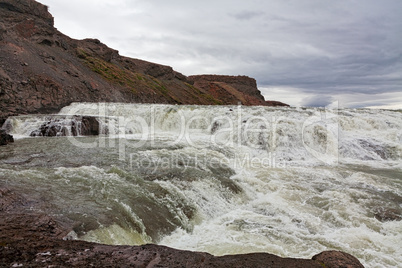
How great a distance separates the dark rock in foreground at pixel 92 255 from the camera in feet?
7.24

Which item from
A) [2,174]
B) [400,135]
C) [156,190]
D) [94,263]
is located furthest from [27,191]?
[400,135]

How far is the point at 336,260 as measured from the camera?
9.04ft

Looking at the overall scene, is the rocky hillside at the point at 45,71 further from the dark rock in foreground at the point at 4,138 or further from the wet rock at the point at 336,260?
the wet rock at the point at 336,260

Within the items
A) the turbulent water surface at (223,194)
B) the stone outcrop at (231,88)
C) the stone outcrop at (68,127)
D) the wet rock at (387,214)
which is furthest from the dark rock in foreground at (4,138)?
the stone outcrop at (231,88)

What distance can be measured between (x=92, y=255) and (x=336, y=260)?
2.36m

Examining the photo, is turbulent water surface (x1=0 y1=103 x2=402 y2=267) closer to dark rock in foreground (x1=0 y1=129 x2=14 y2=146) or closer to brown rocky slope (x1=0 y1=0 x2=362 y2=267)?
dark rock in foreground (x1=0 y1=129 x2=14 y2=146)

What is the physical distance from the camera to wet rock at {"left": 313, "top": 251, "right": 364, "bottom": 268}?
8.81 feet

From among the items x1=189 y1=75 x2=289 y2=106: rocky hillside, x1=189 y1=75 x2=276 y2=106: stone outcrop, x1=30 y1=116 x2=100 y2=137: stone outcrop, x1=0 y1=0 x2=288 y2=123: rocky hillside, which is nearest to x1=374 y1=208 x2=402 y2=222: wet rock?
x1=30 y1=116 x2=100 y2=137: stone outcrop

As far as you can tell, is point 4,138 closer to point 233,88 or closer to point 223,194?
point 223,194

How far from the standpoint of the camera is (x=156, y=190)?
559cm

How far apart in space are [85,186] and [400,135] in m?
16.4

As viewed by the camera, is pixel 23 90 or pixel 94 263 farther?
pixel 23 90

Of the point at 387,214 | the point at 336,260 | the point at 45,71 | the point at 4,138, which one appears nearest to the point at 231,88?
the point at 45,71

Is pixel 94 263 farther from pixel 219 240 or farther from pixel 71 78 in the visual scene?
pixel 71 78
